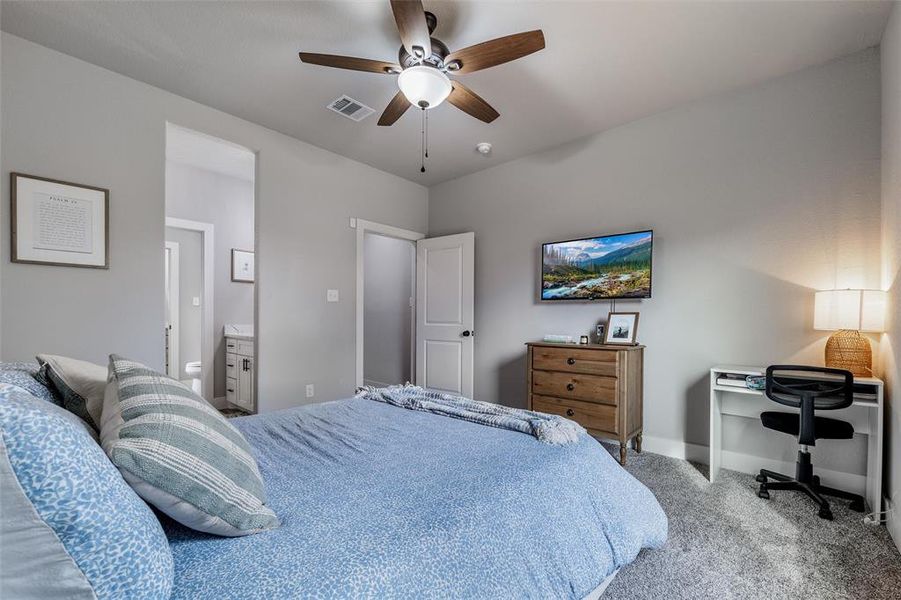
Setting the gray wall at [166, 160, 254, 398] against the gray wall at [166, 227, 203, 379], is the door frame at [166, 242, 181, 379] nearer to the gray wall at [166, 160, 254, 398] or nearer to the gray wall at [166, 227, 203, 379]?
the gray wall at [166, 227, 203, 379]

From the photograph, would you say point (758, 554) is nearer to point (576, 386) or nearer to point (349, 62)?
point (576, 386)

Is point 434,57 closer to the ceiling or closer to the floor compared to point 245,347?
closer to the ceiling

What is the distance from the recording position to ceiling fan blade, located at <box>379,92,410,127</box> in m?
2.43

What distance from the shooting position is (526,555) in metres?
1.01

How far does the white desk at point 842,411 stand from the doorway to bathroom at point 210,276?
417 centimetres

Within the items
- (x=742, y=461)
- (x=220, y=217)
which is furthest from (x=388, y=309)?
(x=742, y=461)

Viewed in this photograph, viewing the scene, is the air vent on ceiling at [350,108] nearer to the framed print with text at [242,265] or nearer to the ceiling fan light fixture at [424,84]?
the ceiling fan light fixture at [424,84]

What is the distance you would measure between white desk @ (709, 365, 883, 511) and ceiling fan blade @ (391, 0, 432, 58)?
8.59ft

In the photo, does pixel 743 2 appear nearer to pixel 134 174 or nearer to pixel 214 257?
pixel 134 174

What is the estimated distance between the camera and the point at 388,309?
5523 mm

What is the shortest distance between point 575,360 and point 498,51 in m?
2.16

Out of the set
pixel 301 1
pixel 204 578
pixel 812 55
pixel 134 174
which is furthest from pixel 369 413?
pixel 812 55

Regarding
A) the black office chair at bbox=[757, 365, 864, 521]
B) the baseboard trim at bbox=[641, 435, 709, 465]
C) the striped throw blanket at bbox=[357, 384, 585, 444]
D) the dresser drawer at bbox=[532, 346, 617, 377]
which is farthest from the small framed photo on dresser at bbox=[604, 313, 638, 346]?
the striped throw blanket at bbox=[357, 384, 585, 444]

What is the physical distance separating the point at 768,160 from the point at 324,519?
11.3 ft
